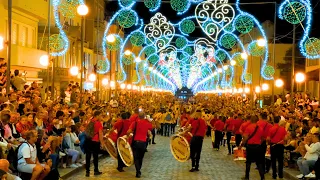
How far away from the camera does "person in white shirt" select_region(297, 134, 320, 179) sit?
17016mm

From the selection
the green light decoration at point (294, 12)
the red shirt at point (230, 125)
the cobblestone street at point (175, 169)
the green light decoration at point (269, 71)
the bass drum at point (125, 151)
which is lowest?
the cobblestone street at point (175, 169)

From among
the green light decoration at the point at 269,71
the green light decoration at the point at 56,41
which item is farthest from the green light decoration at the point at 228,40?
the green light decoration at the point at 56,41

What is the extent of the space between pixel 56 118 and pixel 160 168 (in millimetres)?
3978

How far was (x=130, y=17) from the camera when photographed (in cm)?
3100

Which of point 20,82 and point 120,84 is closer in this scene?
point 20,82

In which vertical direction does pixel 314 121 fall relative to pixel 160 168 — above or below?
above

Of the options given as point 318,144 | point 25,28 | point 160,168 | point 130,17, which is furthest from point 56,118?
point 25,28

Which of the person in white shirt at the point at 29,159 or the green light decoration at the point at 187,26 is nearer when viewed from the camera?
the person in white shirt at the point at 29,159

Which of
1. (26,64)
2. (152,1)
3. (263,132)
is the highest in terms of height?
(152,1)

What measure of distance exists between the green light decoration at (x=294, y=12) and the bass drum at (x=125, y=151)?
8318 millimetres

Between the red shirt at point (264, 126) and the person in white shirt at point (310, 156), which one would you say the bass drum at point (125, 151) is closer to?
the red shirt at point (264, 126)

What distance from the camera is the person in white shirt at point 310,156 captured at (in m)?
17.0

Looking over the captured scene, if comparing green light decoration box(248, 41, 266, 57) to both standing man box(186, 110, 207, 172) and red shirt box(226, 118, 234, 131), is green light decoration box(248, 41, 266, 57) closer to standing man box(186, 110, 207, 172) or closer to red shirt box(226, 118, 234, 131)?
red shirt box(226, 118, 234, 131)

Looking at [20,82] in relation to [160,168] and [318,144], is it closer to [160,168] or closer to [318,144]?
[160,168]
